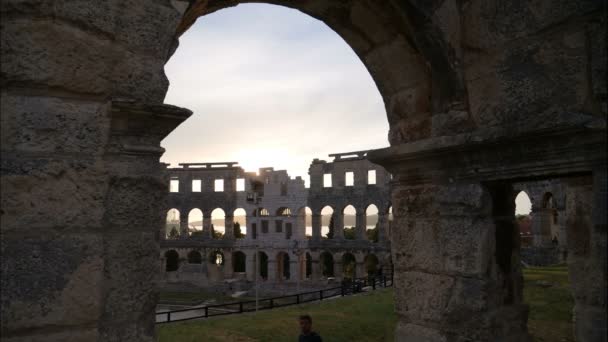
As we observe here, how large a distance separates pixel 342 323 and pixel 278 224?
83.2 ft

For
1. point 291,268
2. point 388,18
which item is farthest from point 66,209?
point 291,268

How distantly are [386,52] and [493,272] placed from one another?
208 centimetres

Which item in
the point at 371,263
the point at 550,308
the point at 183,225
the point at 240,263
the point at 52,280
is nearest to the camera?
the point at 52,280

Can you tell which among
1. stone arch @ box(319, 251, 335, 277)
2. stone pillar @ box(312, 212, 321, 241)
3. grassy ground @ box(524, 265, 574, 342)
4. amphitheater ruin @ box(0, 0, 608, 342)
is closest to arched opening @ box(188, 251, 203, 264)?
stone pillar @ box(312, 212, 321, 241)

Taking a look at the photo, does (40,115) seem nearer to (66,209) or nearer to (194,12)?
(66,209)

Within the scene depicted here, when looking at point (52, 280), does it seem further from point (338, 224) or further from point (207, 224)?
point (207, 224)

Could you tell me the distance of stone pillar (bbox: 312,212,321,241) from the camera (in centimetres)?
3600

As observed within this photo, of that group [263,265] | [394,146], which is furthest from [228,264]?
[394,146]

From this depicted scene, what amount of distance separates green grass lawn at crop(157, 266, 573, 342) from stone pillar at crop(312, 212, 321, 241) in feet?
67.1

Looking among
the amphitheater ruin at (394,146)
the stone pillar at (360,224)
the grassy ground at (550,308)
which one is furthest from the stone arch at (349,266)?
the amphitheater ruin at (394,146)

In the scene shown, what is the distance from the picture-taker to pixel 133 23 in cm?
284

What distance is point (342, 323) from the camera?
12.5 metres

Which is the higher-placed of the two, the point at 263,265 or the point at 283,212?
the point at 283,212

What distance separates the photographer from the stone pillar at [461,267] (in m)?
3.99
